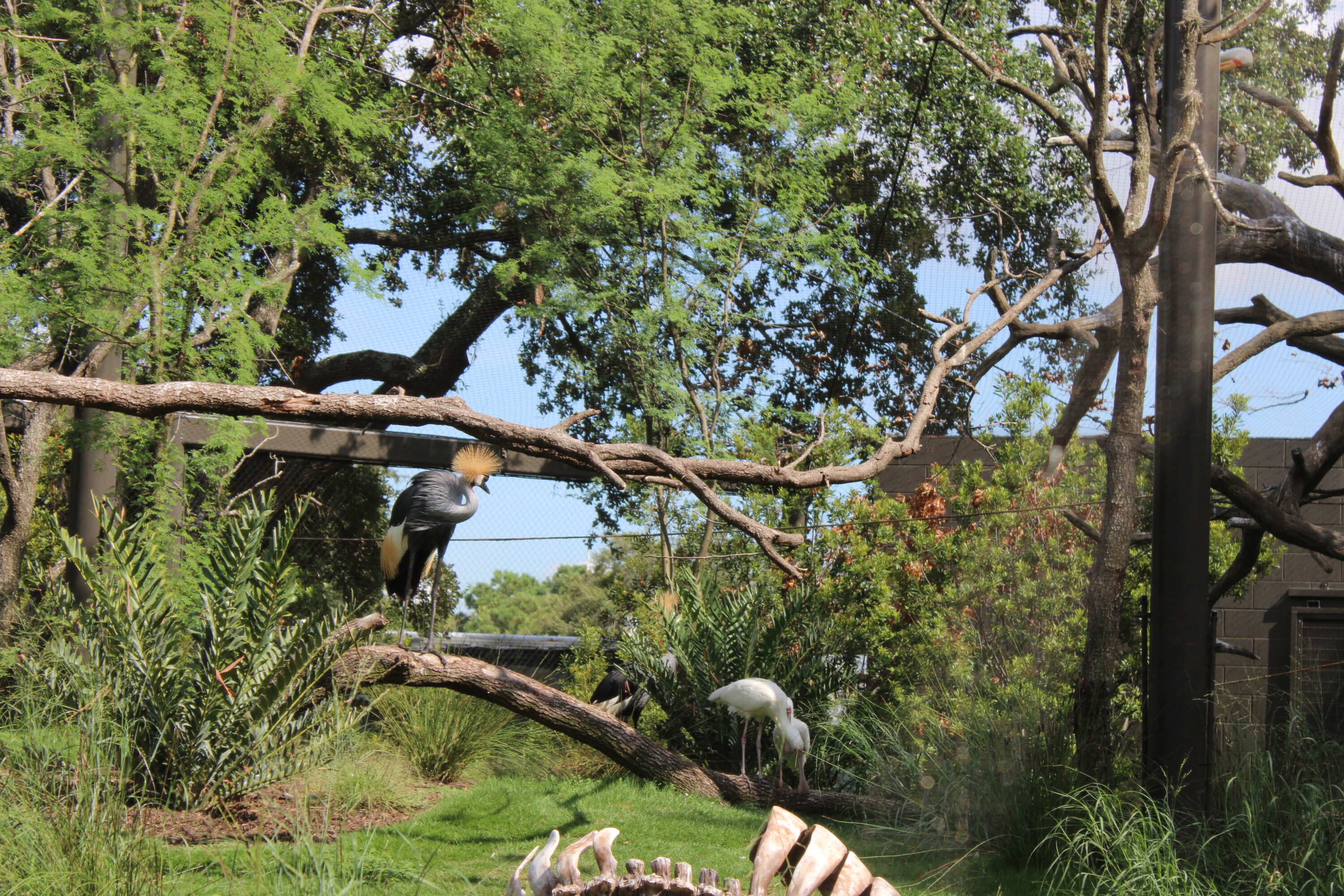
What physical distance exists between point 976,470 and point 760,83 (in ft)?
13.5

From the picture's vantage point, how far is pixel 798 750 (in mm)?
6469

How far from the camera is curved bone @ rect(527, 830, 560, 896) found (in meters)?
2.21

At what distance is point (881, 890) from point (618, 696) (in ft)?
18.2

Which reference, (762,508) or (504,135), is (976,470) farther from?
(504,135)

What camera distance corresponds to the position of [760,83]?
9.27 m

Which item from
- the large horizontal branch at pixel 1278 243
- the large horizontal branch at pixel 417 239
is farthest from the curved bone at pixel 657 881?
the large horizontal branch at pixel 417 239

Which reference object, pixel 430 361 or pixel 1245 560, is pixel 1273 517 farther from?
pixel 430 361

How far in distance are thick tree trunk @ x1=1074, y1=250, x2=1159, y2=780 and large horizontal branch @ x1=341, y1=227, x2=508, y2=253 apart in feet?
25.1

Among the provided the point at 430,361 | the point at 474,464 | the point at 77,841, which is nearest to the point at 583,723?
the point at 474,464

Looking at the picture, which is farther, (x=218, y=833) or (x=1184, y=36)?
(x=218, y=833)

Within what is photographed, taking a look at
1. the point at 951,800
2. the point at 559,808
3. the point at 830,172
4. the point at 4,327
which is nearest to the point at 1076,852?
the point at 951,800

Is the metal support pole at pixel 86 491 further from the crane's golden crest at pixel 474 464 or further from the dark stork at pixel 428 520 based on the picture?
the crane's golden crest at pixel 474 464

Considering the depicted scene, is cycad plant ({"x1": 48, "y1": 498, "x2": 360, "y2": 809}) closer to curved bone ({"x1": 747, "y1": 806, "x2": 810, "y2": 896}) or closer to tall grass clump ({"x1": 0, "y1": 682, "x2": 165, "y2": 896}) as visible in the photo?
tall grass clump ({"x1": 0, "y1": 682, "x2": 165, "y2": 896})

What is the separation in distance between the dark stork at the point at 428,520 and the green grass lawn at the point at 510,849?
1.14 meters
